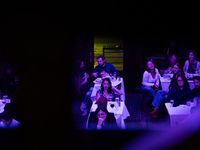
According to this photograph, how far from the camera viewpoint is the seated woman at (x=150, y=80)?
516cm

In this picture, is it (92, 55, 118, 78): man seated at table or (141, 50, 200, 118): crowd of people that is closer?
(141, 50, 200, 118): crowd of people

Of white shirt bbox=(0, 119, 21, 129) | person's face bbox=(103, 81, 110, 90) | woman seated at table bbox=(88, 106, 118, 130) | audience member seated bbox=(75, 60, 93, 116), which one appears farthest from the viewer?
audience member seated bbox=(75, 60, 93, 116)

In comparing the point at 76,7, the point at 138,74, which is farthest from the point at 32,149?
the point at 138,74

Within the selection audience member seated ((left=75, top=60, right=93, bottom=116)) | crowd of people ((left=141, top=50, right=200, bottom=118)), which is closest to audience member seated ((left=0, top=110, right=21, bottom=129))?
audience member seated ((left=75, top=60, right=93, bottom=116))

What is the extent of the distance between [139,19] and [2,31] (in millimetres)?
1685

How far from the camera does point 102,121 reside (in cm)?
341

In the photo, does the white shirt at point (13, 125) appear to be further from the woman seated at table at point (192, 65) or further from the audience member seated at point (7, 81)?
the woman seated at table at point (192, 65)

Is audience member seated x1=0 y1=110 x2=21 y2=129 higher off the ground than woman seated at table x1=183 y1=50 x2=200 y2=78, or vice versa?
woman seated at table x1=183 y1=50 x2=200 y2=78

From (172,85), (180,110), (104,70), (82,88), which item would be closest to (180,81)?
(172,85)

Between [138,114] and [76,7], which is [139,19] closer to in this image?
[76,7]

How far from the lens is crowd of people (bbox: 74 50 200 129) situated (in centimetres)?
352

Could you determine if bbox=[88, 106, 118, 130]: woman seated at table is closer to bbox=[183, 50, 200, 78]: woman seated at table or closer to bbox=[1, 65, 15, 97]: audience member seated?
bbox=[1, 65, 15, 97]: audience member seated

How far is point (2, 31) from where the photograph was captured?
279 cm

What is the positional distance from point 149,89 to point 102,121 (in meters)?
2.06
